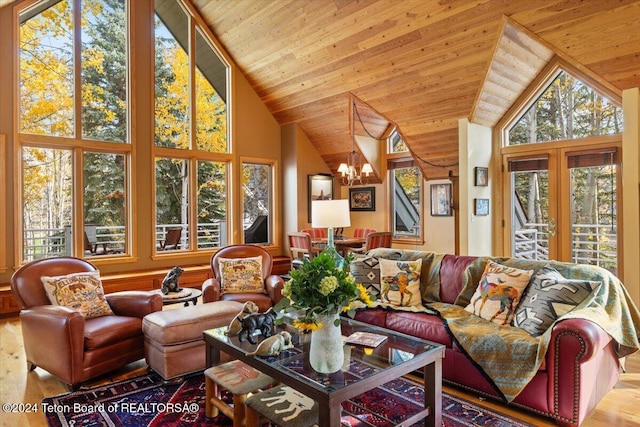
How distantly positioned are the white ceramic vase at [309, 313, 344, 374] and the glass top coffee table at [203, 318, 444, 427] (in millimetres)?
41

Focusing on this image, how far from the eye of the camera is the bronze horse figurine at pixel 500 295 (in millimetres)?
3006

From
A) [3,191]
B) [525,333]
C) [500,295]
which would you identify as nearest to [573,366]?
[525,333]

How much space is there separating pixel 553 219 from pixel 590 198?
50 cm

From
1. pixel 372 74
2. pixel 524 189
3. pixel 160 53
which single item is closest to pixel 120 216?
pixel 160 53

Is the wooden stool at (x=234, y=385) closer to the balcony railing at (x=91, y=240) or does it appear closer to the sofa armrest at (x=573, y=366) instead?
the sofa armrest at (x=573, y=366)

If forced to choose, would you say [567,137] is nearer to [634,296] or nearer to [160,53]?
[634,296]

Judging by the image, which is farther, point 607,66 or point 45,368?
point 607,66

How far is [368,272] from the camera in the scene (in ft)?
12.9

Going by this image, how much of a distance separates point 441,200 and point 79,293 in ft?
17.9

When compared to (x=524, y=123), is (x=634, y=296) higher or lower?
lower

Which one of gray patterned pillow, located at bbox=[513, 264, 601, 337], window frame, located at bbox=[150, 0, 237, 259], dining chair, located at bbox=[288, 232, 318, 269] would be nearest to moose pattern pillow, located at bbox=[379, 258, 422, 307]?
gray patterned pillow, located at bbox=[513, 264, 601, 337]

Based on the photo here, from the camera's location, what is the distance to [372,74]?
19.1 feet

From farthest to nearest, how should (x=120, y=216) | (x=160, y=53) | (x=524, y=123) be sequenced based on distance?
1. (x=160, y=53)
2. (x=120, y=216)
3. (x=524, y=123)

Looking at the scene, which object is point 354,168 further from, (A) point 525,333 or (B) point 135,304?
(A) point 525,333
